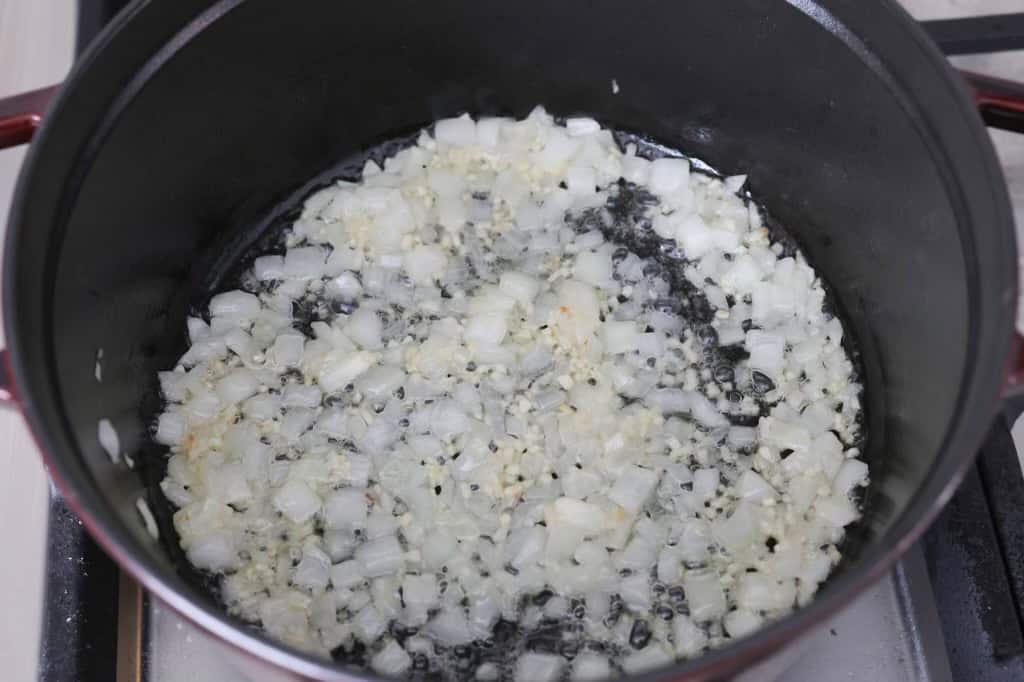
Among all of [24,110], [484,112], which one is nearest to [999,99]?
[484,112]

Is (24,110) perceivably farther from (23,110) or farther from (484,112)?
(484,112)

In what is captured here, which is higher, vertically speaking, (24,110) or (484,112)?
(24,110)

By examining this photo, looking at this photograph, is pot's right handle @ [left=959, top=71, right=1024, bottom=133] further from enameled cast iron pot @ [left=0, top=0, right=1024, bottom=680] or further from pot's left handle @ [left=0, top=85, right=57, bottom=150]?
pot's left handle @ [left=0, top=85, right=57, bottom=150]

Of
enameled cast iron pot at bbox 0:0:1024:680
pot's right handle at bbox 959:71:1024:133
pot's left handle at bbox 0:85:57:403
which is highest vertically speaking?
pot's right handle at bbox 959:71:1024:133

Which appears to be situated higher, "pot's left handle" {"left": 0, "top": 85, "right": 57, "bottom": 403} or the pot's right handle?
the pot's right handle

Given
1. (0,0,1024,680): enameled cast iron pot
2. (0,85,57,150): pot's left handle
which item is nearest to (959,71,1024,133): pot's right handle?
(0,0,1024,680): enameled cast iron pot

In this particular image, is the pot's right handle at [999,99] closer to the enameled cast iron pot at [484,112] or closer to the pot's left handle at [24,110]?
the enameled cast iron pot at [484,112]

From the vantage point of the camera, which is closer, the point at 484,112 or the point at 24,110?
the point at 24,110

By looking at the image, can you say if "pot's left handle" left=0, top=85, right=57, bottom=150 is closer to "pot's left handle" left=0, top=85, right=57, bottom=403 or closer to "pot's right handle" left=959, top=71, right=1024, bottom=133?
"pot's left handle" left=0, top=85, right=57, bottom=403

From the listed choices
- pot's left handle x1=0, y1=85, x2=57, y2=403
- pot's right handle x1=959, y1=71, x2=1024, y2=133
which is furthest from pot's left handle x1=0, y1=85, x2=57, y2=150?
pot's right handle x1=959, y1=71, x2=1024, y2=133
